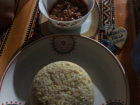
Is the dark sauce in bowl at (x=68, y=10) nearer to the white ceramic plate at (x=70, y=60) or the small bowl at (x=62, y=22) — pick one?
the small bowl at (x=62, y=22)

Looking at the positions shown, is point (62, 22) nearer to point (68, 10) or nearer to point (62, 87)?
point (68, 10)

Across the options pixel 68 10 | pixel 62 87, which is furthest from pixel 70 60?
pixel 68 10

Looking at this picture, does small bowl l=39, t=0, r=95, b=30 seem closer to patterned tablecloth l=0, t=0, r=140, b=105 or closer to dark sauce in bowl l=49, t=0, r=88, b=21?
dark sauce in bowl l=49, t=0, r=88, b=21

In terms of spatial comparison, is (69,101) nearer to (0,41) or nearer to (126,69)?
(126,69)

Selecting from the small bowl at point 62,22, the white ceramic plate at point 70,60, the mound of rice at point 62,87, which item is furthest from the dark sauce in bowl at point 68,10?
the mound of rice at point 62,87

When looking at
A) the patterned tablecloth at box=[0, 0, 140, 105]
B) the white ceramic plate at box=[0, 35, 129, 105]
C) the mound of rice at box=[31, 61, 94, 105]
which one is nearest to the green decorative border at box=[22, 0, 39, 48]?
the patterned tablecloth at box=[0, 0, 140, 105]
